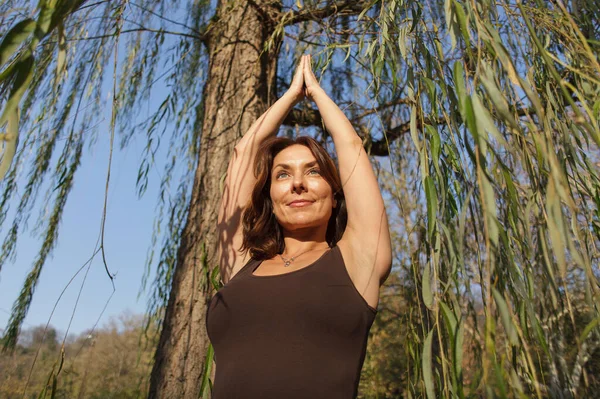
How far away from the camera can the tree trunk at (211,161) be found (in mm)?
1598

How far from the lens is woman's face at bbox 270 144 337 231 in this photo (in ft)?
4.13

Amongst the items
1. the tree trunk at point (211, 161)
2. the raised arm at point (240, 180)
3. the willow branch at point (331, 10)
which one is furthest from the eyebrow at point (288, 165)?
the willow branch at point (331, 10)

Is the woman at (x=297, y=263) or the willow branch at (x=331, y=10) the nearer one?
the woman at (x=297, y=263)

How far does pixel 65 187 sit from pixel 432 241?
1654mm

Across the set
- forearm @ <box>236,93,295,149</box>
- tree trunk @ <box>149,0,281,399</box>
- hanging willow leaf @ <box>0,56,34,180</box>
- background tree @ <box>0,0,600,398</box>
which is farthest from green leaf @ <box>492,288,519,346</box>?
tree trunk @ <box>149,0,281,399</box>

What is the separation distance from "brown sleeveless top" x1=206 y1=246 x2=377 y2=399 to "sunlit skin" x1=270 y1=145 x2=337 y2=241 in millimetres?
159

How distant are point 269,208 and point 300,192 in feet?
0.69

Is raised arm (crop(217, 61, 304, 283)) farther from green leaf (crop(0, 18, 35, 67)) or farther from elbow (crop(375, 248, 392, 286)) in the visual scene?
green leaf (crop(0, 18, 35, 67))

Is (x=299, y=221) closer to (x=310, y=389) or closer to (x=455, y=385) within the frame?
(x=310, y=389)

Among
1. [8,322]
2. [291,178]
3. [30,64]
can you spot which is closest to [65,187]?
[8,322]

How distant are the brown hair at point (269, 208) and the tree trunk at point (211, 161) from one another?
0.88 feet

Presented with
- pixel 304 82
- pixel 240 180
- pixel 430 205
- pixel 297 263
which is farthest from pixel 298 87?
pixel 430 205

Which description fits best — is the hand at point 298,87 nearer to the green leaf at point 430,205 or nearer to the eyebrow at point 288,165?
the eyebrow at point 288,165

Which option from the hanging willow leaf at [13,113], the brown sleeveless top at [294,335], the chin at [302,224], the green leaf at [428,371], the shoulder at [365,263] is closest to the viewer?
the hanging willow leaf at [13,113]
